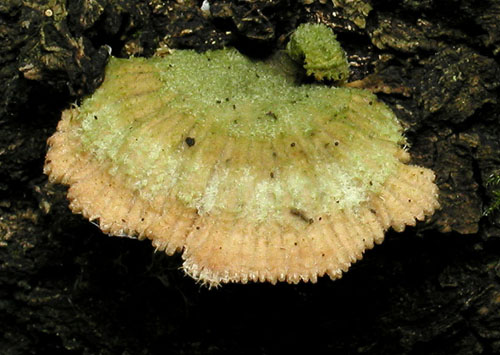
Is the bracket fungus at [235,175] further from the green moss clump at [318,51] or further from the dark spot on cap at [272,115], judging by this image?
the green moss clump at [318,51]

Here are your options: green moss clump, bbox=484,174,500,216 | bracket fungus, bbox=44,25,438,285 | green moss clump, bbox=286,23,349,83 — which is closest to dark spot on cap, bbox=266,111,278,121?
bracket fungus, bbox=44,25,438,285

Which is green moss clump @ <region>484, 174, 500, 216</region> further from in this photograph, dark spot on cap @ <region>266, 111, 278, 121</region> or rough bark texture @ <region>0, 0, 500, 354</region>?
dark spot on cap @ <region>266, 111, 278, 121</region>

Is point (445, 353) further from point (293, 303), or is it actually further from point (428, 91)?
point (428, 91)

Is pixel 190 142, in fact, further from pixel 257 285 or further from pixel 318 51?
pixel 257 285

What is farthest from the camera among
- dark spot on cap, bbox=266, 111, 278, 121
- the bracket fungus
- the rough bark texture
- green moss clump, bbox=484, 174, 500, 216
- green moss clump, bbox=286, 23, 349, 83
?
green moss clump, bbox=484, 174, 500, 216

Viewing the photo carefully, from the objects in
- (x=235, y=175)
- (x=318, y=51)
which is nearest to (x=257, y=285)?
(x=235, y=175)

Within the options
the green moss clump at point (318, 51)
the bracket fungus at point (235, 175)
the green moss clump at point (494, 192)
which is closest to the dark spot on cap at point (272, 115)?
the bracket fungus at point (235, 175)
